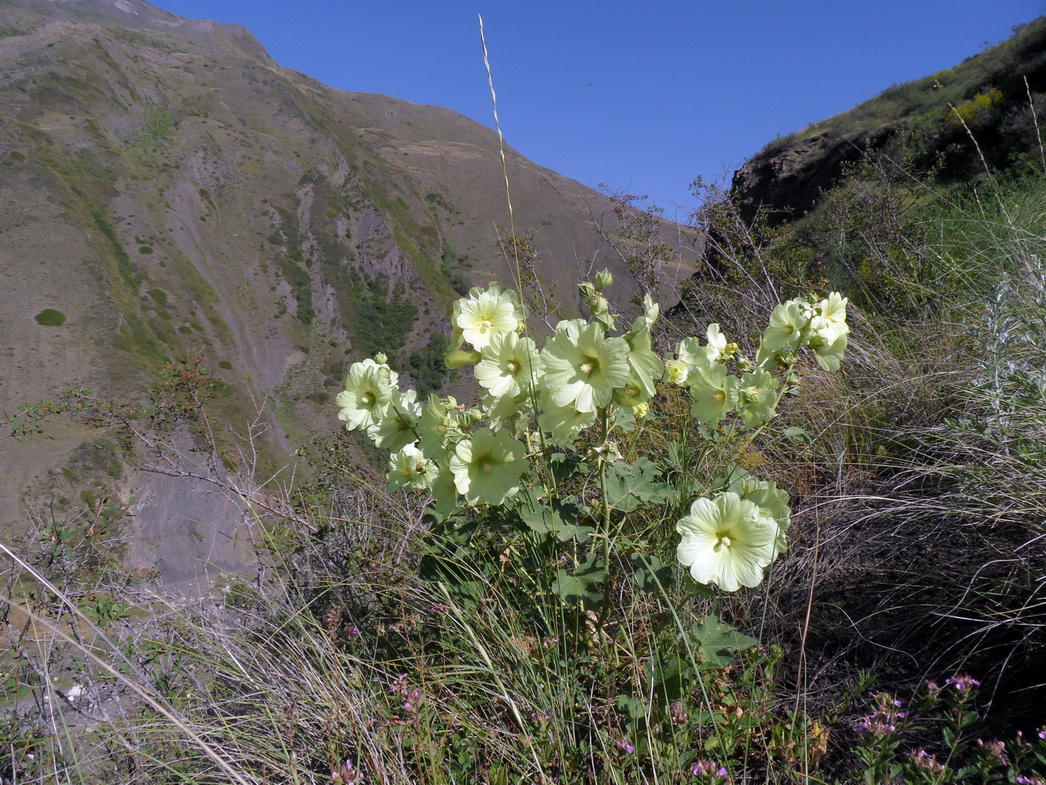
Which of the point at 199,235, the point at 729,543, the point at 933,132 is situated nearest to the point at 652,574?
the point at 729,543

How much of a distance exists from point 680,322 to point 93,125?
89.5m

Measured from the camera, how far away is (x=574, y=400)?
132 centimetres

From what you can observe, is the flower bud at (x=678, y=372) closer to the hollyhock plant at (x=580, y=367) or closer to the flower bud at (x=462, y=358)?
the hollyhock plant at (x=580, y=367)

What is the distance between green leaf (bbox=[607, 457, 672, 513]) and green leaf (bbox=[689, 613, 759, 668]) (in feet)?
1.10

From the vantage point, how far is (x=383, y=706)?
5.42ft

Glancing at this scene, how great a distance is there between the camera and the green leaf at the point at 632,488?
157 centimetres

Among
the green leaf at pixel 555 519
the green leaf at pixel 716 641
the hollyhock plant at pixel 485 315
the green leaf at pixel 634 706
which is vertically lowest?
the green leaf at pixel 634 706

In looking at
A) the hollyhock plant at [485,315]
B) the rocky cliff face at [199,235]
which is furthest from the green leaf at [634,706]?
the rocky cliff face at [199,235]

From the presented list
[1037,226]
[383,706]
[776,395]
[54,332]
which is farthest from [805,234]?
[54,332]

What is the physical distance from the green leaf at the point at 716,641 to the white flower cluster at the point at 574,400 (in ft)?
0.55

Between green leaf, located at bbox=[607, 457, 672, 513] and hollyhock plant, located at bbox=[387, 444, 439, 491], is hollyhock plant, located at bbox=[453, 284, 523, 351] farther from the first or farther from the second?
green leaf, located at bbox=[607, 457, 672, 513]

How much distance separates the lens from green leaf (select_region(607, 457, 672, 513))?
5.16ft

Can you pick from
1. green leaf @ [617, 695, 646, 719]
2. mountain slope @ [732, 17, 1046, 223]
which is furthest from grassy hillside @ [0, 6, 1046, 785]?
mountain slope @ [732, 17, 1046, 223]

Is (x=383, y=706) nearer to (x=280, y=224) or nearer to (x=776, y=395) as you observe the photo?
(x=776, y=395)
